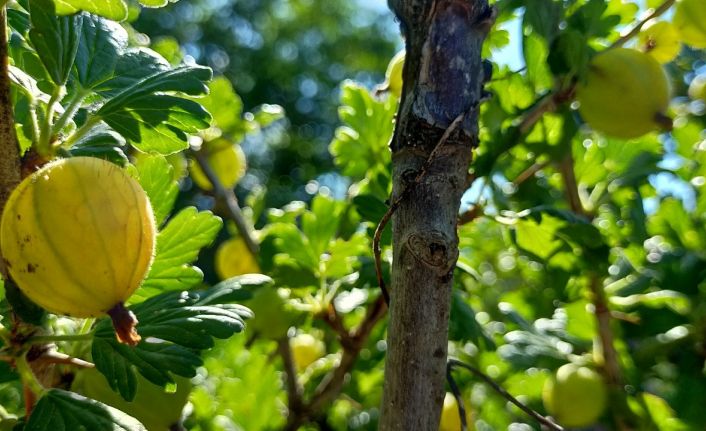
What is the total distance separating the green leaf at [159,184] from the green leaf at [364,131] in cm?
39

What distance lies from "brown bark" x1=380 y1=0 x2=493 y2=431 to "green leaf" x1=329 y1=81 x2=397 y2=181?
1.76ft

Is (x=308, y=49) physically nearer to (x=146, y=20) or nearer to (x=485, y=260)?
(x=146, y=20)

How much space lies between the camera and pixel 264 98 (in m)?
12.5

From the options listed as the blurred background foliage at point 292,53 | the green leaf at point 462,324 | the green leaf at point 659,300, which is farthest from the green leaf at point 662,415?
the blurred background foliage at point 292,53

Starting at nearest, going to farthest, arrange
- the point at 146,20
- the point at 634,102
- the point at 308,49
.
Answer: the point at 634,102 < the point at 146,20 < the point at 308,49

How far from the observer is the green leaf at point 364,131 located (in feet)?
4.17

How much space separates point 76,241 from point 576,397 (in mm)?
949

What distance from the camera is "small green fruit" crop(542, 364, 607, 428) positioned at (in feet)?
4.25

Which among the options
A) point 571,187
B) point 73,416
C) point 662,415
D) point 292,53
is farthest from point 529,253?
point 292,53

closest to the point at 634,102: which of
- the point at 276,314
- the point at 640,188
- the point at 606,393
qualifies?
the point at 640,188

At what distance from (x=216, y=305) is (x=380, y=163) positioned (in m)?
0.51

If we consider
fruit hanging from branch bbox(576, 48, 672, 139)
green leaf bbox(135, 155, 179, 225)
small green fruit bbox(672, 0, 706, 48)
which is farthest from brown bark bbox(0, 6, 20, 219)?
small green fruit bbox(672, 0, 706, 48)

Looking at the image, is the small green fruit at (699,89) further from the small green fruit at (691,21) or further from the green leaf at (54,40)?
the green leaf at (54,40)

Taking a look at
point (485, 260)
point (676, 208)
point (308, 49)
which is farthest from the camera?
point (308, 49)
